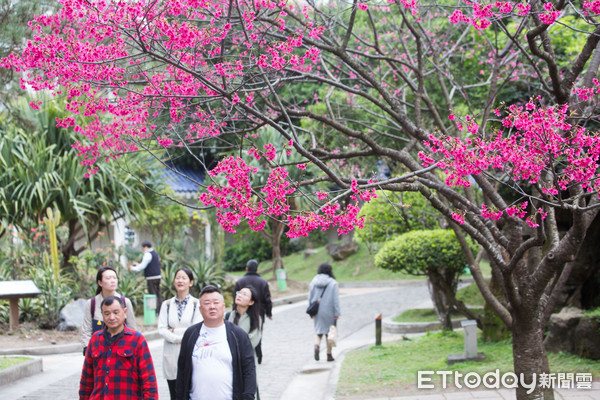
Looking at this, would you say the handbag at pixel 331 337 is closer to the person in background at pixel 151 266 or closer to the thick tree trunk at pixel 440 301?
the thick tree trunk at pixel 440 301

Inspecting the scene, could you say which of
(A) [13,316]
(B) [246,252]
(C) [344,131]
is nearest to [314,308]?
(C) [344,131]

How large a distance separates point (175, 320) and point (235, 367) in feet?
6.22

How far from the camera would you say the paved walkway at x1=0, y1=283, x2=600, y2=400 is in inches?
324

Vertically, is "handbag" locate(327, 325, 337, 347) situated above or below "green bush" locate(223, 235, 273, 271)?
below

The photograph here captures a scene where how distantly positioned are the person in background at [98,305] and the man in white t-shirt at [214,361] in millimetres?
1665

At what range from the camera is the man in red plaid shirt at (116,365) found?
15.0 ft

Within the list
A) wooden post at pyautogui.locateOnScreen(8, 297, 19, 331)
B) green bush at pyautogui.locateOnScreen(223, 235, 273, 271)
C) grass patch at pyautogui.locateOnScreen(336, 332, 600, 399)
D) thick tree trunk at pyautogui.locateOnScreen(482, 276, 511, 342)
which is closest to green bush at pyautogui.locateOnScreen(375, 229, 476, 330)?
thick tree trunk at pyautogui.locateOnScreen(482, 276, 511, 342)

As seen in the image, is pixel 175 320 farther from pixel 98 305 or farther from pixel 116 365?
pixel 116 365

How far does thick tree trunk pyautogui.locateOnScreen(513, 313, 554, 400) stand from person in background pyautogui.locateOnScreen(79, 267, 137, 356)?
11.4 feet

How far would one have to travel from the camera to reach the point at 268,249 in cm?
3362

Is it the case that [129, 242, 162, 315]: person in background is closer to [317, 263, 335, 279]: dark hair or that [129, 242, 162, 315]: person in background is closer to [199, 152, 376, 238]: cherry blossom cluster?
[317, 263, 335, 279]: dark hair

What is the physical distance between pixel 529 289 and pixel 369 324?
32.4ft

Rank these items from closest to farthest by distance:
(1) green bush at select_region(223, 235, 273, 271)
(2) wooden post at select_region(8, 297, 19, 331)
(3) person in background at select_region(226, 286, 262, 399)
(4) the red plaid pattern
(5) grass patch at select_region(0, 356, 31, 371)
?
(4) the red plaid pattern → (3) person in background at select_region(226, 286, 262, 399) → (5) grass patch at select_region(0, 356, 31, 371) → (2) wooden post at select_region(8, 297, 19, 331) → (1) green bush at select_region(223, 235, 273, 271)

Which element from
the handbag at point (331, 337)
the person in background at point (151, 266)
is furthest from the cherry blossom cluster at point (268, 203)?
the person in background at point (151, 266)
